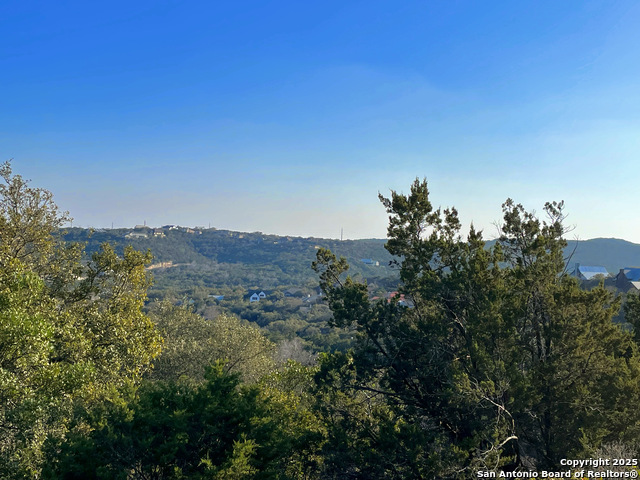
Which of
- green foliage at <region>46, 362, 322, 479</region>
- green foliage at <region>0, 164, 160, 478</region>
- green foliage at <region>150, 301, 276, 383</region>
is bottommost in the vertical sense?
green foliage at <region>150, 301, 276, 383</region>

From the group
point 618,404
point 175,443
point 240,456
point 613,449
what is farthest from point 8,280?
point 618,404

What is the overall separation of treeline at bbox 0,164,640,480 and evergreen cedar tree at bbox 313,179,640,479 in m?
0.06

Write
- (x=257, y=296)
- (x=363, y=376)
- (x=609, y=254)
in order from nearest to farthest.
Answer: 1. (x=363, y=376)
2. (x=257, y=296)
3. (x=609, y=254)

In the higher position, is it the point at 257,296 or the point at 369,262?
the point at 369,262

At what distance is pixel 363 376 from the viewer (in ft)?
42.4

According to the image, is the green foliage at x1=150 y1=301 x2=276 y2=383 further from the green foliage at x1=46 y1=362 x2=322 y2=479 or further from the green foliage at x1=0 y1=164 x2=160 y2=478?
the green foliage at x1=46 y1=362 x2=322 y2=479

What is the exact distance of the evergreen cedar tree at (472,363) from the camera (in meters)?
10.6

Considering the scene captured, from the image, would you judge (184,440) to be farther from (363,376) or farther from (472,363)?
(472,363)

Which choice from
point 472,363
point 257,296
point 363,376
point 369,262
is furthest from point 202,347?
point 369,262

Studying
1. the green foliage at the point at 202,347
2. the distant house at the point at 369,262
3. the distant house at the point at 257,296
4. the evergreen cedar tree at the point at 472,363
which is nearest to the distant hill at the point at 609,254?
the distant house at the point at 369,262

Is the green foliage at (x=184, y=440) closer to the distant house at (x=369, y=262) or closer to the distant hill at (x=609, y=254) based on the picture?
the distant hill at (x=609, y=254)

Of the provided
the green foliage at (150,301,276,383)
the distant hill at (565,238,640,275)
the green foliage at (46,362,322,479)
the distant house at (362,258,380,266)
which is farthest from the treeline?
the distant house at (362,258,380,266)

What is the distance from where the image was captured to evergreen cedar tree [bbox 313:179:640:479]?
10648mm

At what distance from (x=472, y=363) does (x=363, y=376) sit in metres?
3.39
